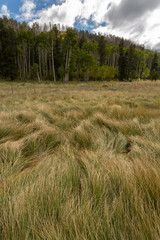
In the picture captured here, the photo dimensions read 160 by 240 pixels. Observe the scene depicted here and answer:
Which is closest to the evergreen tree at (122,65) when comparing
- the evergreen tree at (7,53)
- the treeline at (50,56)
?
the treeline at (50,56)

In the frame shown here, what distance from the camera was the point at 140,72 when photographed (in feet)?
165

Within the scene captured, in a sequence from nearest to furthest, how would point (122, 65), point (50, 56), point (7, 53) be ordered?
1. point (7, 53)
2. point (50, 56)
3. point (122, 65)

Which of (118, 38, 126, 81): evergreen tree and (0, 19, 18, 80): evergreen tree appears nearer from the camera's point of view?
(0, 19, 18, 80): evergreen tree

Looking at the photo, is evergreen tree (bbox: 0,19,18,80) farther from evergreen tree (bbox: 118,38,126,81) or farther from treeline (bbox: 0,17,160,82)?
evergreen tree (bbox: 118,38,126,81)

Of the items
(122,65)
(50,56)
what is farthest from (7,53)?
(122,65)

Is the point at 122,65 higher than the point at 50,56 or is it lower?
lower

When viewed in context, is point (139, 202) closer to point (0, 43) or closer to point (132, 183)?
point (132, 183)

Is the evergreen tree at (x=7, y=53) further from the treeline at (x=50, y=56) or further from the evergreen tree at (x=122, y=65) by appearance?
the evergreen tree at (x=122, y=65)

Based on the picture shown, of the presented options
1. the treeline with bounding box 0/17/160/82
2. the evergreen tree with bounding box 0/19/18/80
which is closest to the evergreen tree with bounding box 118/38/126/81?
the treeline with bounding box 0/17/160/82

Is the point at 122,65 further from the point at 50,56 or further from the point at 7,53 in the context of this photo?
the point at 7,53

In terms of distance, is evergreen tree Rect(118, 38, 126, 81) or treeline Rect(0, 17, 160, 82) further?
evergreen tree Rect(118, 38, 126, 81)

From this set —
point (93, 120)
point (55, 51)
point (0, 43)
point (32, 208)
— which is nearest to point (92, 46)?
point (55, 51)

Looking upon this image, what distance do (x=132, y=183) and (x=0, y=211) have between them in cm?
84

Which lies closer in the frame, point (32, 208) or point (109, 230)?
point (109, 230)
